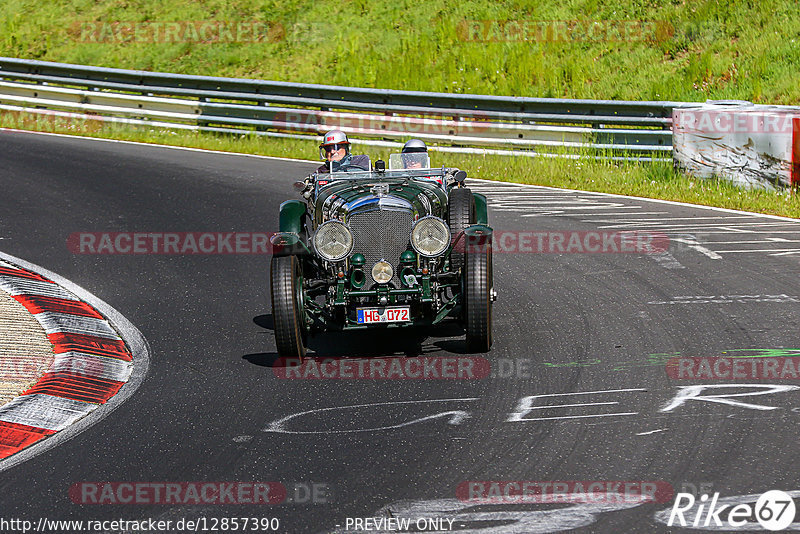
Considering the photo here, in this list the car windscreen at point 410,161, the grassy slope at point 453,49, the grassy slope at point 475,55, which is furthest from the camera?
the grassy slope at point 453,49

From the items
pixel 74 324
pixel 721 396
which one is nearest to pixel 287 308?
pixel 74 324

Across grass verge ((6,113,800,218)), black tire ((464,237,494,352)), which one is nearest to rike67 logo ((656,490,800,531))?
black tire ((464,237,494,352))

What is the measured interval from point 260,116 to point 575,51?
6.81 meters

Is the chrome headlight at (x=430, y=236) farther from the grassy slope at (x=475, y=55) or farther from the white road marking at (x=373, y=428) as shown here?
the grassy slope at (x=475, y=55)

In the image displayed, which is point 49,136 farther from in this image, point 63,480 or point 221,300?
point 63,480

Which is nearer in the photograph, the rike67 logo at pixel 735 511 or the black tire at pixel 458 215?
the rike67 logo at pixel 735 511

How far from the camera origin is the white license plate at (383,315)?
23.9 feet

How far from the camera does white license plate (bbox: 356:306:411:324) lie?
23.9 feet

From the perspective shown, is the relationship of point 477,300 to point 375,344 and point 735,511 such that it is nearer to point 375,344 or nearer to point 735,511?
point 375,344

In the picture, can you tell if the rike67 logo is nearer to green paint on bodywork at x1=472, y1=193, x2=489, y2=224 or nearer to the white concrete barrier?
green paint on bodywork at x1=472, y1=193, x2=489, y2=224

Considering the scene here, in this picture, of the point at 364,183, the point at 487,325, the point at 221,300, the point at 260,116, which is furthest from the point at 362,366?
the point at 260,116

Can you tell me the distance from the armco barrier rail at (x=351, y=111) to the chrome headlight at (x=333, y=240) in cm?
856

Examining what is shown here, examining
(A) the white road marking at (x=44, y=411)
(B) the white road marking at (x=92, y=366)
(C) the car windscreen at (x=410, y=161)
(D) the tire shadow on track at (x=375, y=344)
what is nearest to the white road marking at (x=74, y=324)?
(B) the white road marking at (x=92, y=366)

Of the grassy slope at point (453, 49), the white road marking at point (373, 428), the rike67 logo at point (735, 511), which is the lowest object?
the rike67 logo at point (735, 511)
